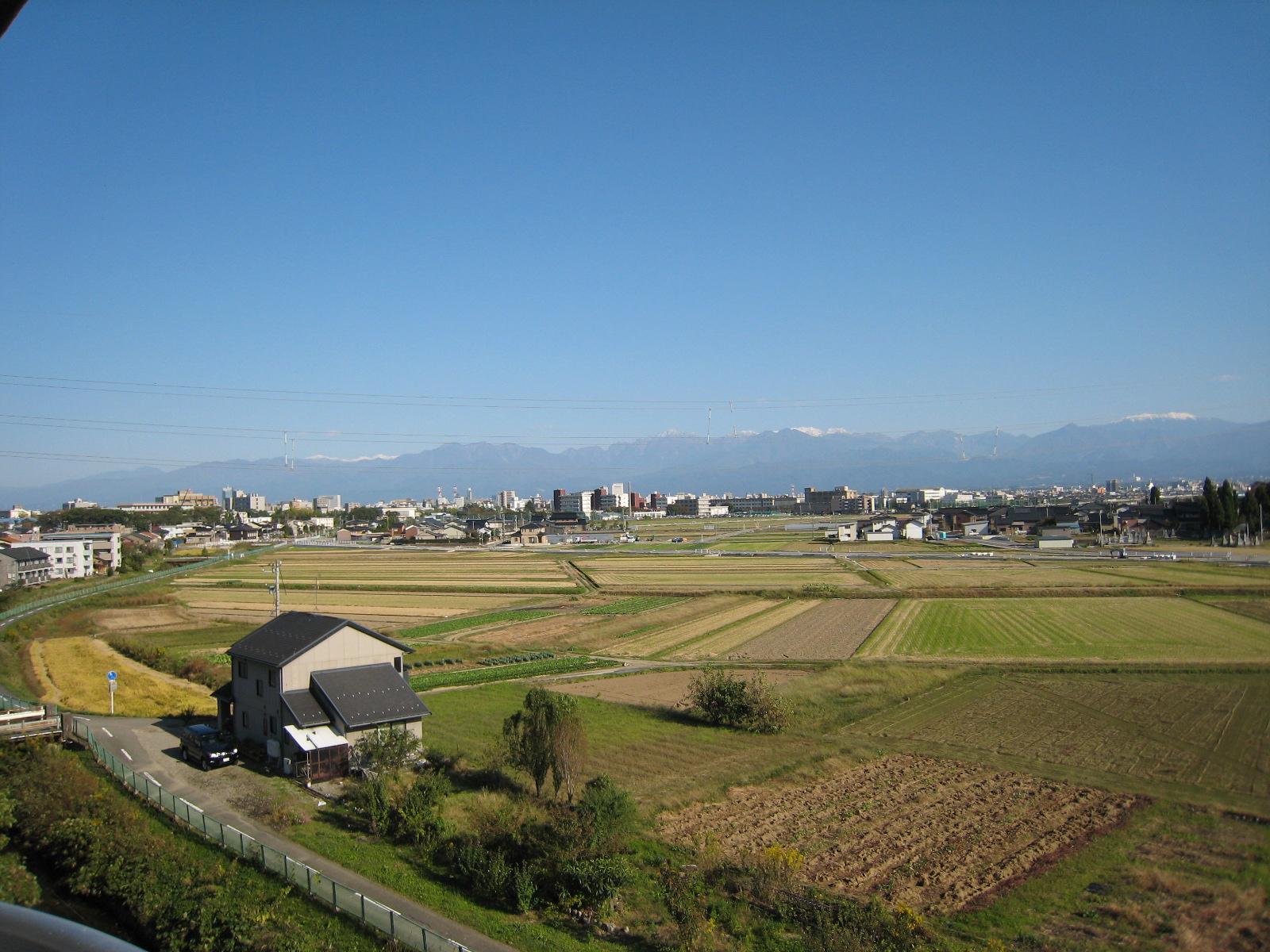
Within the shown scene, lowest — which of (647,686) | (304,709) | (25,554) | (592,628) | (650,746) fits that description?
(592,628)

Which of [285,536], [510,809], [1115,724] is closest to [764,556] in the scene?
[1115,724]

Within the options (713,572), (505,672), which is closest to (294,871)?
(505,672)

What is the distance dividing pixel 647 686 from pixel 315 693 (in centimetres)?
→ 921

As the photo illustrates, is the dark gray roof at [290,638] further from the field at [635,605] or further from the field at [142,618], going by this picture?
Answer: the field at [635,605]

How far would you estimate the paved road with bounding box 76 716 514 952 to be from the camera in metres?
8.85

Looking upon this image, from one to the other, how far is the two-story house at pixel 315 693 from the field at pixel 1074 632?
1480 cm

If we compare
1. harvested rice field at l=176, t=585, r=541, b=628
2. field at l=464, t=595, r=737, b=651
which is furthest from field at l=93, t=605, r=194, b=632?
field at l=464, t=595, r=737, b=651

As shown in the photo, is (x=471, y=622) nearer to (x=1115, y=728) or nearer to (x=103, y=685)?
(x=103, y=685)

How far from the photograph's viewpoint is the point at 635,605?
36781mm

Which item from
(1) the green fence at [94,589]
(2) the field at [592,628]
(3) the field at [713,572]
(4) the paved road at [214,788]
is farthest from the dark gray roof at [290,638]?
(3) the field at [713,572]

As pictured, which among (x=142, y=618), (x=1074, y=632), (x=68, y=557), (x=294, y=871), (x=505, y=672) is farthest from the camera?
(x=68, y=557)

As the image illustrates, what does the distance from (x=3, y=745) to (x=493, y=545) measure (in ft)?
210

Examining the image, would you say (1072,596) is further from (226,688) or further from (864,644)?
(226,688)

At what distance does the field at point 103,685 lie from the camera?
19078 mm
